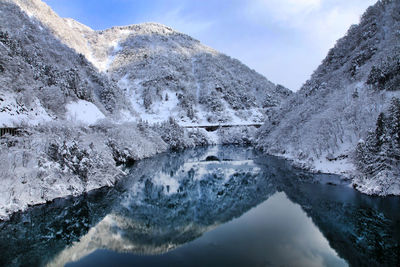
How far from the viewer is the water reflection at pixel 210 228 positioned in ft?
41.7

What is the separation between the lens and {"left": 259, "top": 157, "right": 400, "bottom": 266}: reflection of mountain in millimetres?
12695

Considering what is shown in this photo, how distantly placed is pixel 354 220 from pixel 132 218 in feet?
51.8

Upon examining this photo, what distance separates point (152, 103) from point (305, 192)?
7454cm

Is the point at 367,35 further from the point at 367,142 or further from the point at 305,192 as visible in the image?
the point at 305,192

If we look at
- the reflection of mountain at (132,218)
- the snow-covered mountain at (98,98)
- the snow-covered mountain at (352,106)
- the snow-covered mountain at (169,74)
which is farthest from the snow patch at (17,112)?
the snow-covered mountain at (169,74)

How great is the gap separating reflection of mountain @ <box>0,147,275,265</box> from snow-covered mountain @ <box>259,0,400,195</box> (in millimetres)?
9668

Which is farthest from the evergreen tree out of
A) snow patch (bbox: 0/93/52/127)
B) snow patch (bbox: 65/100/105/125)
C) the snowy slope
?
the snowy slope

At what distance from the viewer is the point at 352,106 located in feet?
113

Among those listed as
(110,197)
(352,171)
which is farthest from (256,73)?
(110,197)

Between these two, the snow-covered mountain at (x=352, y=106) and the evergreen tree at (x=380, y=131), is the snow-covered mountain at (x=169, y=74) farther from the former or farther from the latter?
the evergreen tree at (x=380, y=131)

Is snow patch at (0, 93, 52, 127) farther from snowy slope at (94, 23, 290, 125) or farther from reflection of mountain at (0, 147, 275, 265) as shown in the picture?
snowy slope at (94, 23, 290, 125)

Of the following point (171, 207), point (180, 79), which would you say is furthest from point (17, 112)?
point (180, 79)

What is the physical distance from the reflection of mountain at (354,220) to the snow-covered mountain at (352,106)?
2472 millimetres

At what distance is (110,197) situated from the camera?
23797 mm
